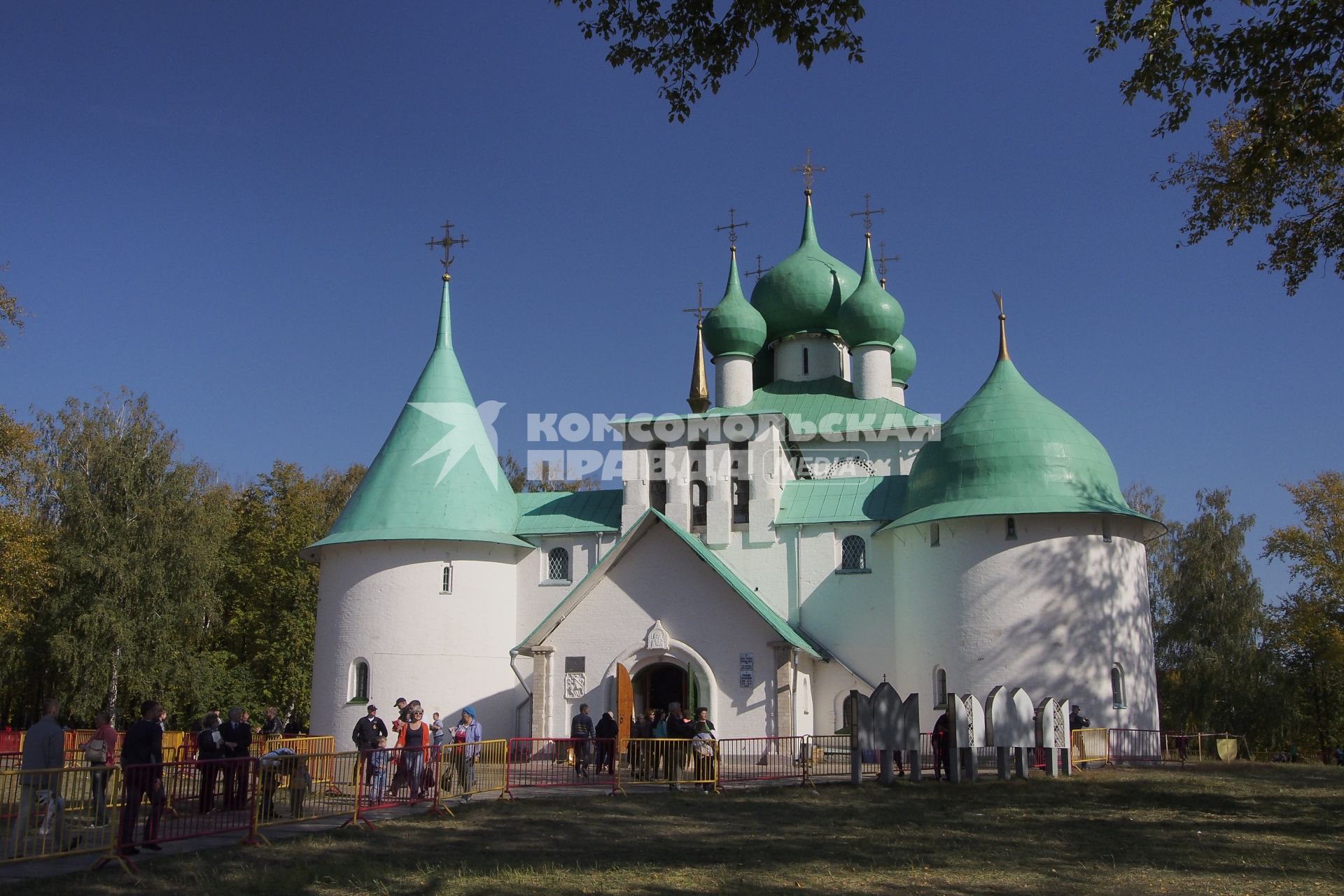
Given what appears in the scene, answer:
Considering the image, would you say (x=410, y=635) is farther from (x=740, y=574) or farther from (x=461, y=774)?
(x=461, y=774)

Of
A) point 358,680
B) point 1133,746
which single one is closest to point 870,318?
point 1133,746

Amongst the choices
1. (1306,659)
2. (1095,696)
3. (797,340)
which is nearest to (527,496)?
(797,340)

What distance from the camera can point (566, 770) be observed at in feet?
59.9

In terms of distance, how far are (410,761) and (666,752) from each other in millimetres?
3833

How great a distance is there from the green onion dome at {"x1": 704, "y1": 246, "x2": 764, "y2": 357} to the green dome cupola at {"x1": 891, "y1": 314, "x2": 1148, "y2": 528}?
25.8 feet

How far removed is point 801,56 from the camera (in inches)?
364

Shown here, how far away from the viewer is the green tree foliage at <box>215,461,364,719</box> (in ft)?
118

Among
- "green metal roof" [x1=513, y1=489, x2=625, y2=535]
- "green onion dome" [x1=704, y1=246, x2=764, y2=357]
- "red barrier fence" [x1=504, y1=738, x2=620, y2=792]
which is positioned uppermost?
"green onion dome" [x1=704, y1=246, x2=764, y2=357]

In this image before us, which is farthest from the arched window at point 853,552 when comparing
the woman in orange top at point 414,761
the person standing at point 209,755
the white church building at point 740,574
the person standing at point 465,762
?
the person standing at point 209,755

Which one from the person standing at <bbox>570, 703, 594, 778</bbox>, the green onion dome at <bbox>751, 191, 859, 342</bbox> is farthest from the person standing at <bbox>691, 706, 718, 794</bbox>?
the green onion dome at <bbox>751, 191, 859, 342</bbox>

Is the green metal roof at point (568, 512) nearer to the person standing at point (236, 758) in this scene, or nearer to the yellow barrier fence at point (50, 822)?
the person standing at point (236, 758)

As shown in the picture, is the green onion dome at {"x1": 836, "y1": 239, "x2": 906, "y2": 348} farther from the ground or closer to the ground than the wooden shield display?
farther from the ground

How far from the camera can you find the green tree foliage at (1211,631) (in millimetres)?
36312

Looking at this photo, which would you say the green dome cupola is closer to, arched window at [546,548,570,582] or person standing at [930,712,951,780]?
person standing at [930,712,951,780]
